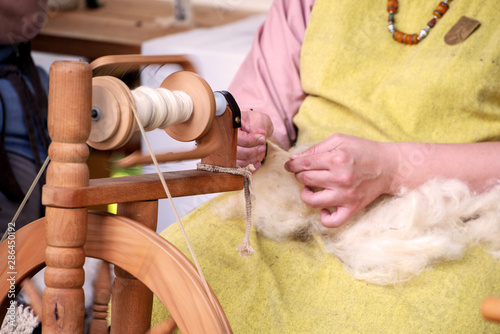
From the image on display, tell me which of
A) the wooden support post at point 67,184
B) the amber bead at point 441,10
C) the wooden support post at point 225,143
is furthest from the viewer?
the amber bead at point 441,10

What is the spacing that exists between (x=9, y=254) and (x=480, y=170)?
2.54 feet

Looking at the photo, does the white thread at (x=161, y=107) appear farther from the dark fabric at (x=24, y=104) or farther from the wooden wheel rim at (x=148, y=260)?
the dark fabric at (x=24, y=104)

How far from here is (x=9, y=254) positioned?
729 mm

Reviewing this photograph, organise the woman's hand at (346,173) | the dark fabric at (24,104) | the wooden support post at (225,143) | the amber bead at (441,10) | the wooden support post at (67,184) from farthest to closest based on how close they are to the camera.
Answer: the dark fabric at (24,104)
the amber bead at (441,10)
the woman's hand at (346,173)
the wooden support post at (225,143)
the wooden support post at (67,184)

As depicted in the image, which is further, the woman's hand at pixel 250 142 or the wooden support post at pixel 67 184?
the woman's hand at pixel 250 142

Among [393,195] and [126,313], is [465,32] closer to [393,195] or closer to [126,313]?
[393,195]

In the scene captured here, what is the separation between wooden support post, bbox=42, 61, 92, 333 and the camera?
2.09 ft

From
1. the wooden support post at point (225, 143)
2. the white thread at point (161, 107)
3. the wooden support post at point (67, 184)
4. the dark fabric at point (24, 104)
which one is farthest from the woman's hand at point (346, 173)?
the dark fabric at point (24, 104)

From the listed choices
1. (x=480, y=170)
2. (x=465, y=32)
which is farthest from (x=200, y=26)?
(x=480, y=170)

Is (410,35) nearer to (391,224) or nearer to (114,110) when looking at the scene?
(391,224)

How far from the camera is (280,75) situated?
1.24 meters

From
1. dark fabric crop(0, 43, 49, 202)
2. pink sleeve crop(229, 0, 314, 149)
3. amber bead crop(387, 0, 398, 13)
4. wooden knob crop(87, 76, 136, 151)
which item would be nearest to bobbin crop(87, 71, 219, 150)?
wooden knob crop(87, 76, 136, 151)

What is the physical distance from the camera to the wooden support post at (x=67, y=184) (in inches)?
25.1

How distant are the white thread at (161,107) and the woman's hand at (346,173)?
32 centimetres
